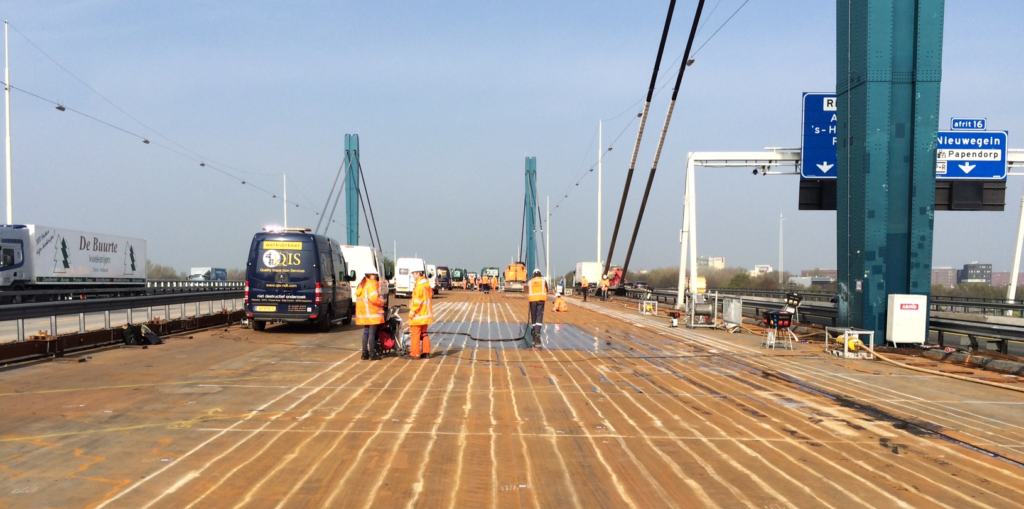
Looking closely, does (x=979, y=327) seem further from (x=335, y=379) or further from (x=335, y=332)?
(x=335, y=332)

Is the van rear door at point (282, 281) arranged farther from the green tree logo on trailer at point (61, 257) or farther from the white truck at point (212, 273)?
the white truck at point (212, 273)

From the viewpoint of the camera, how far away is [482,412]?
8.22m

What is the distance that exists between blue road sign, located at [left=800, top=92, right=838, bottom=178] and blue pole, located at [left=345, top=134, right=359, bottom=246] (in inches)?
1900

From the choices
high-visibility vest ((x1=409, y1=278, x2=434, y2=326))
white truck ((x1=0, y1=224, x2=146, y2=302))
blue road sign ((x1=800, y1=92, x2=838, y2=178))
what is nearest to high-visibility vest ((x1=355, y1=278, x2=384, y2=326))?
high-visibility vest ((x1=409, y1=278, x2=434, y2=326))

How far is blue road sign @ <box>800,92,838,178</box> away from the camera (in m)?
27.1

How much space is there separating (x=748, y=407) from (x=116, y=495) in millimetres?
6632

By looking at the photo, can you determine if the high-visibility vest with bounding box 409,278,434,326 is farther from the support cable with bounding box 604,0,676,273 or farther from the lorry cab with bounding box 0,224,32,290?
the lorry cab with bounding box 0,224,32,290

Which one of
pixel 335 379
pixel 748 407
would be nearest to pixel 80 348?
pixel 335 379

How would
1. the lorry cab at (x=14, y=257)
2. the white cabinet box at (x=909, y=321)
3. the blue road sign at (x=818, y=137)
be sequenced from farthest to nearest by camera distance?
the lorry cab at (x=14, y=257), the blue road sign at (x=818, y=137), the white cabinet box at (x=909, y=321)

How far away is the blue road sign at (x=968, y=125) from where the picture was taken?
27.4 m

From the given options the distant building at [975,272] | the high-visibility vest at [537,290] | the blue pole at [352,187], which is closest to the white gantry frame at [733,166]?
the high-visibility vest at [537,290]

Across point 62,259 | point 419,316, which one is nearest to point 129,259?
point 62,259

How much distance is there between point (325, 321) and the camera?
19.1 m

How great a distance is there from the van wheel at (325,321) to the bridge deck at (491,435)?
5881 millimetres
